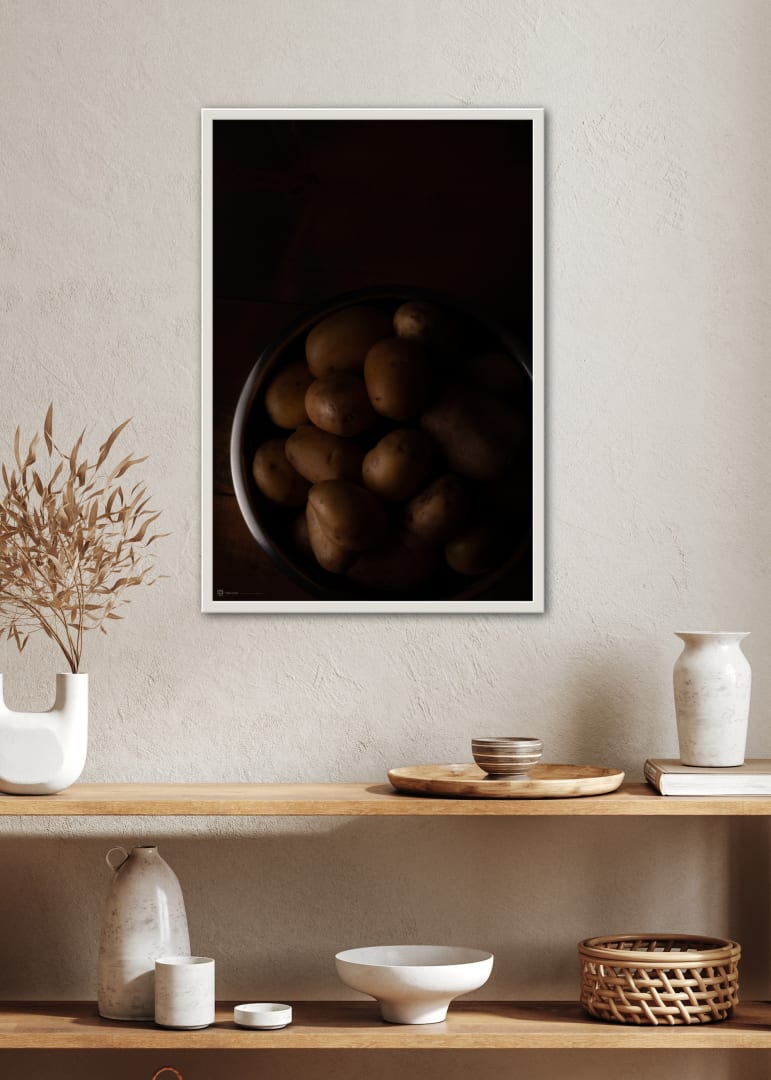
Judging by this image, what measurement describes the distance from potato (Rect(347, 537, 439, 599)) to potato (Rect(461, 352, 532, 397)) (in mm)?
276

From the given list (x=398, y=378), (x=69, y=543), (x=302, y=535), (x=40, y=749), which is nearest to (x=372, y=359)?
(x=398, y=378)

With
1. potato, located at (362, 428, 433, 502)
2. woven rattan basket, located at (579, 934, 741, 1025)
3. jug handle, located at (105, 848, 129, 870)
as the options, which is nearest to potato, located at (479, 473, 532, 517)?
potato, located at (362, 428, 433, 502)

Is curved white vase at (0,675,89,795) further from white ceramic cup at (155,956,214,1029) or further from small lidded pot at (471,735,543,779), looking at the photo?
small lidded pot at (471,735,543,779)

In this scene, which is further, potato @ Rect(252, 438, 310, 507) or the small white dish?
potato @ Rect(252, 438, 310, 507)

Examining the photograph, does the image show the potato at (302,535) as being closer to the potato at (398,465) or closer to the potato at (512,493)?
the potato at (398,465)

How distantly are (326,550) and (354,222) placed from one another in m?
0.52

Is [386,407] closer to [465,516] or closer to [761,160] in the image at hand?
[465,516]

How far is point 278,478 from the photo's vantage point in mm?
1925

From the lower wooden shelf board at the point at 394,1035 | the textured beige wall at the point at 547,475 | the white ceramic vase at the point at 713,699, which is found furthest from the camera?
the textured beige wall at the point at 547,475

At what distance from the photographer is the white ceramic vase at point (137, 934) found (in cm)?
169

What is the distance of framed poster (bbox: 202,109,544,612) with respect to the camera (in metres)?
1.92

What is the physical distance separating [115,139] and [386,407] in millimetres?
614

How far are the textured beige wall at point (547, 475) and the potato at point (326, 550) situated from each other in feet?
0.31

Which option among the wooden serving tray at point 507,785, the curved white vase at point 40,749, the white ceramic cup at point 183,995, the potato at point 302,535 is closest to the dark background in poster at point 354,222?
the potato at point 302,535
